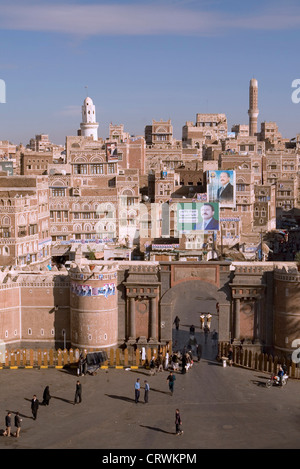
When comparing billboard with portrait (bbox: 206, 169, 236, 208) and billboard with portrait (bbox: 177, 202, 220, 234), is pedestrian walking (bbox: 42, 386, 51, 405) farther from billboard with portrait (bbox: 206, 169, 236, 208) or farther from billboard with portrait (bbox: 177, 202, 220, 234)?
billboard with portrait (bbox: 206, 169, 236, 208)

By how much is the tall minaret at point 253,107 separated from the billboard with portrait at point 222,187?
73865 mm

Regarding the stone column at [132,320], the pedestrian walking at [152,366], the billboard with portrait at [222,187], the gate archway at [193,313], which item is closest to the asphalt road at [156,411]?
the pedestrian walking at [152,366]

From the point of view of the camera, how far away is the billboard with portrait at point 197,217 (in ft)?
251

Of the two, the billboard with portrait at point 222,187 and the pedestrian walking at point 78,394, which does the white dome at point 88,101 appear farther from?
the pedestrian walking at point 78,394

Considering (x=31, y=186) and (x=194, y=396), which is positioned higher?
(x=31, y=186)

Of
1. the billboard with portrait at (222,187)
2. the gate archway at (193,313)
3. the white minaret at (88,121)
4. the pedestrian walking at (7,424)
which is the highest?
the white minaret at (88,121)

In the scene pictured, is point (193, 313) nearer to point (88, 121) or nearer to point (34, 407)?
point (34, 407)

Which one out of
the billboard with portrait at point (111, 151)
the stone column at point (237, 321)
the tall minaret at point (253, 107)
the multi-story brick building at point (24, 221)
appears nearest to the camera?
the stone column at point (237, 321)

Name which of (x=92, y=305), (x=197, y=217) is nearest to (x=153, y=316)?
(x=92, y=305)

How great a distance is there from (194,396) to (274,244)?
5347 cm

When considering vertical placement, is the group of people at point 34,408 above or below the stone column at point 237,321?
below

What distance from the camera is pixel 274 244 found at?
84625mm
